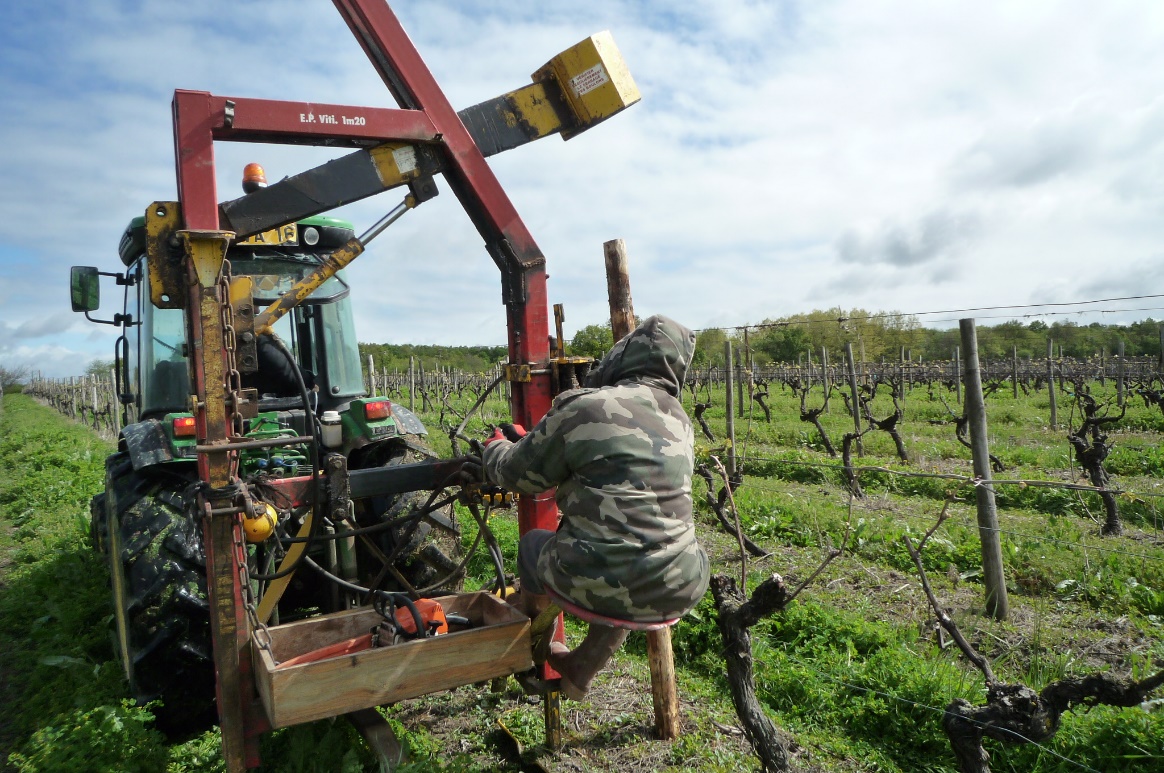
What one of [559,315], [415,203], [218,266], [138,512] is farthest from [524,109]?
[138,512]

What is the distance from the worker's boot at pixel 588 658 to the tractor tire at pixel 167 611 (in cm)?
167

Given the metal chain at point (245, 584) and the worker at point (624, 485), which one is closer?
the worker at point (624, 485)

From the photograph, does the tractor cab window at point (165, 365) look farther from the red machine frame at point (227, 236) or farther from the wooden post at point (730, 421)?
the wooden post at point (730, 421)

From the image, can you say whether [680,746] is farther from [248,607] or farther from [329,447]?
[329,447]

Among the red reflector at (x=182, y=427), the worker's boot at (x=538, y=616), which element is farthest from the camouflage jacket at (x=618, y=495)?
the red reflector at (x=182, y=427)

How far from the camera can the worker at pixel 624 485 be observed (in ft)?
8.18

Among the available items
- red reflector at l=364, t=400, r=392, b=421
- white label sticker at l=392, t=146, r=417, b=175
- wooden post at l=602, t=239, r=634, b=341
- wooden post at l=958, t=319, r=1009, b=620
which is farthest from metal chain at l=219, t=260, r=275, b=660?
wooden post at l=958, t=319, r=1009, b=620

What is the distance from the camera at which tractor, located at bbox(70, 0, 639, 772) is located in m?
2.57

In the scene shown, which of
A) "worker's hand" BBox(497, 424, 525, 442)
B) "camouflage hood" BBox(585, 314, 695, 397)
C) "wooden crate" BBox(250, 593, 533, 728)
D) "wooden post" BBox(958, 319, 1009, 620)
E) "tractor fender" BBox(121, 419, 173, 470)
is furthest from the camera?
"wooden post" BBox(958, 319, 1009, 620)

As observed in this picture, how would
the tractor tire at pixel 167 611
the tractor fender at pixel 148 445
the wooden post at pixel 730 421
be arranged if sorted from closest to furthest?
the tractor tire at pixel 167 611 → the tractor fender at pixel 148 445 → the wooden post at pixel 730 421

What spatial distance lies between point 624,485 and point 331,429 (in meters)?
2.03

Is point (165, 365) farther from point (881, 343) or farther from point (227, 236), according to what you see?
point (881, 343)

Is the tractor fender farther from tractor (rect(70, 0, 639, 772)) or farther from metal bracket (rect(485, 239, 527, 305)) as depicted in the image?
metal bracket (rect(485, 239, 527, 305))

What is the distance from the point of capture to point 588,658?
2887mm
